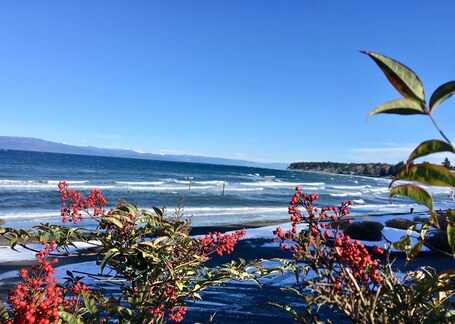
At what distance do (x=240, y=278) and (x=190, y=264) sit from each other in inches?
14.5

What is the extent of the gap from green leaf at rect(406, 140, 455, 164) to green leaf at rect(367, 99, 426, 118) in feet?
0.29

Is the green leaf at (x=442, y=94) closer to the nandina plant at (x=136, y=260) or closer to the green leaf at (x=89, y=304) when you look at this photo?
the nandina plant at (x=136, y=260)

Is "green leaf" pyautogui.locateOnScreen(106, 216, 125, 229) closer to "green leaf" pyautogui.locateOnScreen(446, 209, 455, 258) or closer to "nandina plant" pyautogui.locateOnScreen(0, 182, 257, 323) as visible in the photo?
"nandina plant" pyautogui.locateOnScreen(0, 182, 257, 323)

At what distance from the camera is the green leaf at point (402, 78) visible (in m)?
0.78

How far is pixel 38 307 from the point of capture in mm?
1375

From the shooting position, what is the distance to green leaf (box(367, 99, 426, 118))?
779mm

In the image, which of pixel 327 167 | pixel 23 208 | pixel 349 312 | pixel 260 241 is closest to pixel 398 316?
pixel 349 312

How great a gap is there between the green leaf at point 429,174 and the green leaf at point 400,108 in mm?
143

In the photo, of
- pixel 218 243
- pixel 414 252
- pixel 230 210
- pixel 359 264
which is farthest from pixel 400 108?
pixel 230 210

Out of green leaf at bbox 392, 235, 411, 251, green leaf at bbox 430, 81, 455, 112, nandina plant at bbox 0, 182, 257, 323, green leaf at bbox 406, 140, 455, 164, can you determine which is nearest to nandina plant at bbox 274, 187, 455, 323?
green leaf at bbox 392, 235, 411, 251

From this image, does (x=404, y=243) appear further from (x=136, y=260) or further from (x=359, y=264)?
(x=136, y=260)

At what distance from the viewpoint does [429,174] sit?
0.86 m

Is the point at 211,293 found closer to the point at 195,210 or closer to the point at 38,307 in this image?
the point at 38,307

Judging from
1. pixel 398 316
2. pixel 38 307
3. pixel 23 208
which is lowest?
pixel 23 208
